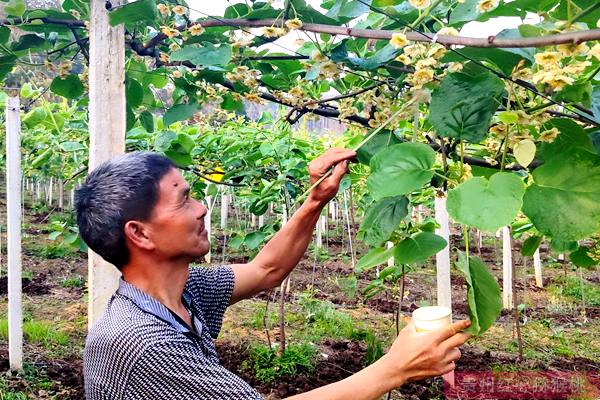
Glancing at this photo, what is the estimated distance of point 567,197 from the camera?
734mm

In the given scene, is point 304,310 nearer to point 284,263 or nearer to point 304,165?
point 304,165

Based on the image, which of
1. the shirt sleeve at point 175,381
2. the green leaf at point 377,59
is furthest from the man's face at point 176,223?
the green leaf at point 377,59

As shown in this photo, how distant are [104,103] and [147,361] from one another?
80cm

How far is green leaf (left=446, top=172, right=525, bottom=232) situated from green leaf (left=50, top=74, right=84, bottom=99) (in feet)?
4.99

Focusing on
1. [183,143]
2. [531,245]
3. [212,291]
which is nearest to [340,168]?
[212,291]

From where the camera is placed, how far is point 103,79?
1.51 m

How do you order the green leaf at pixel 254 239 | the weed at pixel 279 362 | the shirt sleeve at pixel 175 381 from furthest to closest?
1. the weed at pixel 279 362
2. the green leaf at pixel 254 239
3. the shirt sleeve at pixel 175 381

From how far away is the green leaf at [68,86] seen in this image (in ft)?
6.06

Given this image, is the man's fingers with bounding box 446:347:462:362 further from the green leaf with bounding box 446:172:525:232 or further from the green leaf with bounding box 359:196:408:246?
the green leaf with bounding box 446:172:525:232

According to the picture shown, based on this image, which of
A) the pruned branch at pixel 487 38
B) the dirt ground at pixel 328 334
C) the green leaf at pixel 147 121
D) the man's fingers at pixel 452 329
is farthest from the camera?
the dirt ground at pixel 328 334

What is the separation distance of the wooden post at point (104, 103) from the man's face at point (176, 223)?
422mm

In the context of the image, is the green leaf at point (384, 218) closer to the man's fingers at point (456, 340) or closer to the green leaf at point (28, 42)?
the man's fingers at point (456, 340)

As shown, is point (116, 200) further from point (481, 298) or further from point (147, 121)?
point (147, 121)

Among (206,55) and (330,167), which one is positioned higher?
(206,55)
